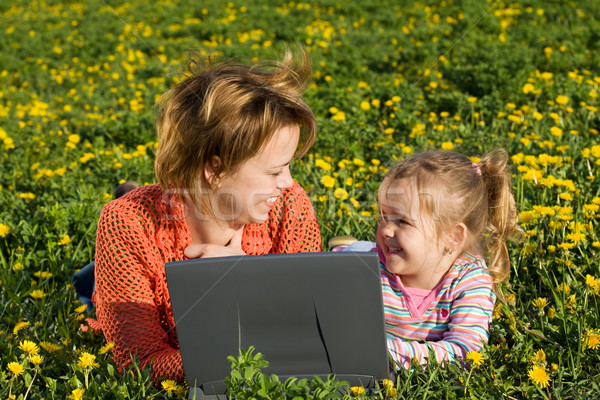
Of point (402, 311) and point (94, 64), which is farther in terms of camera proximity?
point (94, 64)

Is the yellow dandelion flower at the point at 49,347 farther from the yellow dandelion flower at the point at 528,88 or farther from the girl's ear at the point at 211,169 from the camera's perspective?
the yellow dandelion flower at the point at 528,88

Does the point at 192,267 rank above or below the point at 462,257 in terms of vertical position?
above

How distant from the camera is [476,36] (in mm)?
5730

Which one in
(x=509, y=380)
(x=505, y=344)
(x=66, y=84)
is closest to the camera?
(x=509, y=380)

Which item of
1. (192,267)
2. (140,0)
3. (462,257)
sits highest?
(140,0)

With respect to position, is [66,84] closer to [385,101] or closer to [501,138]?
[385,101]

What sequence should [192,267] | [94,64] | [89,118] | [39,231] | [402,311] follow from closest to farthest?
[192,267], [402,311], [39,231], [89,118], [94,64]

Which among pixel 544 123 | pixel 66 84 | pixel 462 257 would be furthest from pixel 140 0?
pixel 462 257

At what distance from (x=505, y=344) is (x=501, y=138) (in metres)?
1.97

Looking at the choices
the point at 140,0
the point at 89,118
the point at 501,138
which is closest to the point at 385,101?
the point at 501,138

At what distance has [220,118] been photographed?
1.96 metres

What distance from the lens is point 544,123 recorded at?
3916 millimetres

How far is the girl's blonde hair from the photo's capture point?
2129mm

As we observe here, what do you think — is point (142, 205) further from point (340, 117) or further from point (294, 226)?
point (340, 117)
